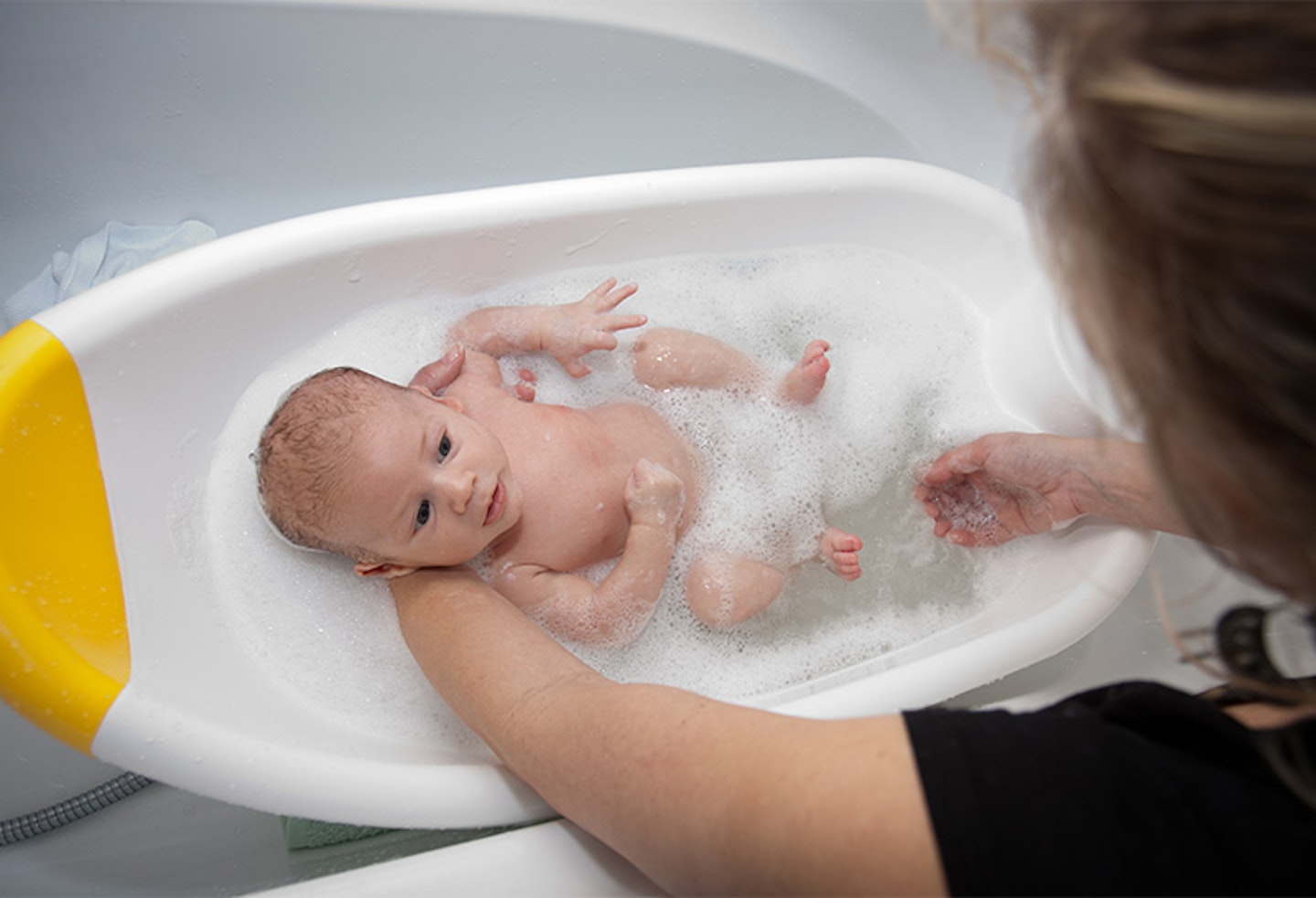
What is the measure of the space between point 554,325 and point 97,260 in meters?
0.86

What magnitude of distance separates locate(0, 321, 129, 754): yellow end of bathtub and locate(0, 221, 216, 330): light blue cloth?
64 centimetres

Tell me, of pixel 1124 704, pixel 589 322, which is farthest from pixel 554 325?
pixel 1124 704

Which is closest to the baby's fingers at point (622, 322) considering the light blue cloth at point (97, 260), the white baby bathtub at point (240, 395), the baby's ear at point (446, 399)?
the white baby bathtub at point (240, 395)

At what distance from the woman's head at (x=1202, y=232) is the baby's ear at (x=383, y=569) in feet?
2.52

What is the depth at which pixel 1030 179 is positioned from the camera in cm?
49

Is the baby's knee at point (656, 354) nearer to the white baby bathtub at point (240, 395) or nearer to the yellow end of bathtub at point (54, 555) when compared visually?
the white baby bathtub at point (240, 395)

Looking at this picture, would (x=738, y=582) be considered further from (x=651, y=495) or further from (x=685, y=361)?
(x=685, y=361)

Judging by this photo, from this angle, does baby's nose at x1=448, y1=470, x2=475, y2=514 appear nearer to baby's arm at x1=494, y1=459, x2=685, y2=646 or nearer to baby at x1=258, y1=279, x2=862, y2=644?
baby at x1=258, y1=279, x2=862, y2=644

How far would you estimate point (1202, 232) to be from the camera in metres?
0.40

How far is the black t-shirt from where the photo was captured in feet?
1.74

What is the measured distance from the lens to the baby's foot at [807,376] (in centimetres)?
121

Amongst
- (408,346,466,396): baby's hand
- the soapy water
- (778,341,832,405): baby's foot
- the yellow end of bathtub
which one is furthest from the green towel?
(778,341,832,405): baby's foot

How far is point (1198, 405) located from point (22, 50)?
1.67 metres

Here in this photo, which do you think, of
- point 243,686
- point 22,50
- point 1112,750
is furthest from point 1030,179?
point 22,50
